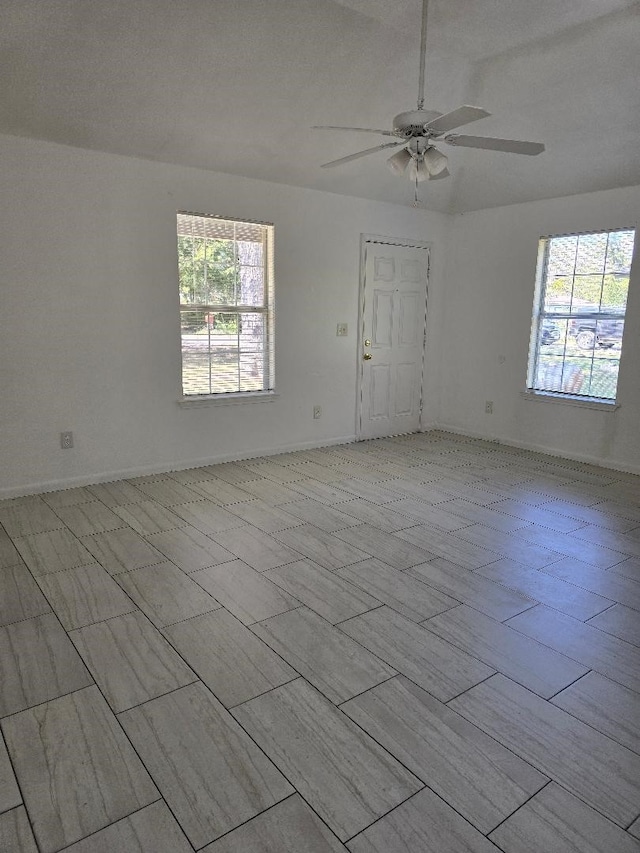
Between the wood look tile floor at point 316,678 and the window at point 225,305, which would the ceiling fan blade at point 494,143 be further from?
the window at point 225,305

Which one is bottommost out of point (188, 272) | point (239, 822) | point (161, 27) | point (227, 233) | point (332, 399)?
point (239, 822)

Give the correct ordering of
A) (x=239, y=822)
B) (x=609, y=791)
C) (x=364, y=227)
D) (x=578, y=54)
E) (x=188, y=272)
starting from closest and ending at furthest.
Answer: (x=239, y=822) → (x=609, y=791) → (x=578, y=54) → (x=188, y=272) → (x=364, y=227)

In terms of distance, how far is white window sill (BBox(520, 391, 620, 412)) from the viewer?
17.0 feet

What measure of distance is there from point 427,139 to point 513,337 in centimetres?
347

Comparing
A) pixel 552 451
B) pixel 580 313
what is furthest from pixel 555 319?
pixel 552 451

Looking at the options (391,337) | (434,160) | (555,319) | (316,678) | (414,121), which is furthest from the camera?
(391,337)

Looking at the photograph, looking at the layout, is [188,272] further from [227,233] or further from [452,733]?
[452,733]

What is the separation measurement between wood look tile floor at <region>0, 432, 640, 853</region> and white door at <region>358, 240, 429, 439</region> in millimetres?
2287

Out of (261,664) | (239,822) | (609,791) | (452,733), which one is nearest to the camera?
(239,822)

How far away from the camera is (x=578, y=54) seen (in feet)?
11.3

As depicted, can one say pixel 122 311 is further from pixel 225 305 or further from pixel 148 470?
pixel 148 470

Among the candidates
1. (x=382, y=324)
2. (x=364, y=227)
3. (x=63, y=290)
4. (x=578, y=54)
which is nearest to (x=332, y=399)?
(x=382, y=324)

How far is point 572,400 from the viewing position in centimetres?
544

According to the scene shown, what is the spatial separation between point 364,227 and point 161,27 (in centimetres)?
295
